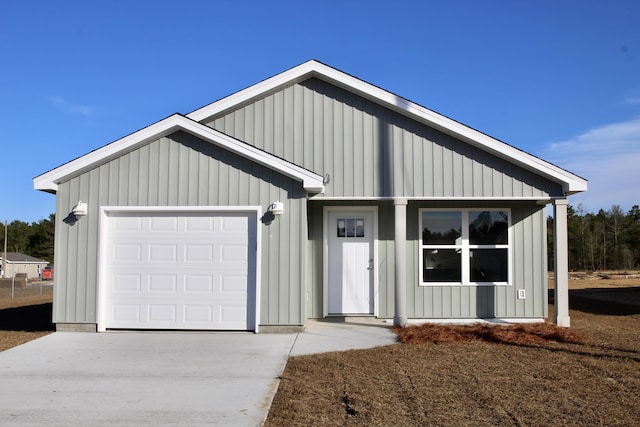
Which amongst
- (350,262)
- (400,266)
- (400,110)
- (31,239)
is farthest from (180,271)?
(31,239)

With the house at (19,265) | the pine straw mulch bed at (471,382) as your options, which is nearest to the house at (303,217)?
the pine straw mulch bed at (471,382)

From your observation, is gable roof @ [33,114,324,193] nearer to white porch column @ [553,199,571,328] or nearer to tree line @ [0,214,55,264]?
white porch column @ [553,199,571,328]

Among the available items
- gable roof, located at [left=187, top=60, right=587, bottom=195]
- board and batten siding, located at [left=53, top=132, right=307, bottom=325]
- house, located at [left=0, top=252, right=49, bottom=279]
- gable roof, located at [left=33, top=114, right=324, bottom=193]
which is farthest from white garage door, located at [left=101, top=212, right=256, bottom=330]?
house, located at [left=0, top=252, right=49, bottom=279]

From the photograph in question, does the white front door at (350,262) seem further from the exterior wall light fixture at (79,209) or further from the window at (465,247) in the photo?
the exterior wall light fixture at (79,209)

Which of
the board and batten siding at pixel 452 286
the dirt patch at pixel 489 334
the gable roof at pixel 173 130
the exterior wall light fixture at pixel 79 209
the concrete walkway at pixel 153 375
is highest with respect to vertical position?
the gable roof at pixel 173 130

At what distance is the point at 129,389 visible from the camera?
6117 mm

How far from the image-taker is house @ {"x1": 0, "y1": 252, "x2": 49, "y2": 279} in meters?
62.0

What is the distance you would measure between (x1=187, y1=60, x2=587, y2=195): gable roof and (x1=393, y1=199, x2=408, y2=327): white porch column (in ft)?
5.37

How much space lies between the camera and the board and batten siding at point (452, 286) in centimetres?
1142

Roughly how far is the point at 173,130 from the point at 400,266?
4629 millimetres

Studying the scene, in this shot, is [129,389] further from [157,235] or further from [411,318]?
[411,318]

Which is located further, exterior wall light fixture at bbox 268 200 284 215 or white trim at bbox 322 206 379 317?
white trim at bbox 322 206 379 317

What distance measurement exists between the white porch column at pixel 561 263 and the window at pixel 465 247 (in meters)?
1.08

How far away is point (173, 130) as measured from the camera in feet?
32.1
